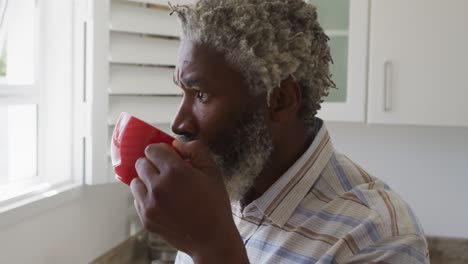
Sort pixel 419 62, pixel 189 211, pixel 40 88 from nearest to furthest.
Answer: pixel 189 211 → pixel 40 88 → pixel 419 62

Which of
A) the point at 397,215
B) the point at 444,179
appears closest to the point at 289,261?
the point at 397,215

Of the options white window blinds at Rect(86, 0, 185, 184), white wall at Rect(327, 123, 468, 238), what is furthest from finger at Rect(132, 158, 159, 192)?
white wall at Rect(327, 123, 468, 238)

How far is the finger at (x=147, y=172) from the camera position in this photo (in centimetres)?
74

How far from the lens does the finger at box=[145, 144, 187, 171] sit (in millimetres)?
731

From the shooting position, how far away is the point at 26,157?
161 centimetres

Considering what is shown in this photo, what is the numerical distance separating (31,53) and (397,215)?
1133 mm

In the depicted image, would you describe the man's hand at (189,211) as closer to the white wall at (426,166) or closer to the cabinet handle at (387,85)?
the cabinet handle at (387,85)

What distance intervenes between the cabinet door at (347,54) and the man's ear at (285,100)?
97 cm

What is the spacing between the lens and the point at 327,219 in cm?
86

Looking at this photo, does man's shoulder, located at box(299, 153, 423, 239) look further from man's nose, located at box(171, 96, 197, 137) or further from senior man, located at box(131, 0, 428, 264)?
man's nose, located at box(171, 96, 197, 137)

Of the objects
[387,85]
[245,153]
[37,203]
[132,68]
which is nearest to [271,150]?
[245,153]

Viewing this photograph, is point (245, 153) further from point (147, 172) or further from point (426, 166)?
point (426, 166)

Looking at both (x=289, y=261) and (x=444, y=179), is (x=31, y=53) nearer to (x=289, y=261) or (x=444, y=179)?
(x=289, y=261)

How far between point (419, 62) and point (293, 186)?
1.02 meters
